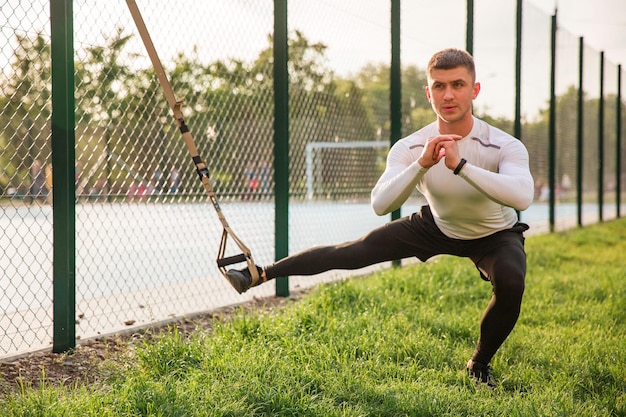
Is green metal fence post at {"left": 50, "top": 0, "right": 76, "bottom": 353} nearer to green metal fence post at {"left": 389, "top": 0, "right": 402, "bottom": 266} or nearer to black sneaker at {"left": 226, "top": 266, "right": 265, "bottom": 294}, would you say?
black sneaker at {"left": 226, "top": 266, "right": 265, "bottom": 294}

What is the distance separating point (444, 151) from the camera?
3012 millimetres

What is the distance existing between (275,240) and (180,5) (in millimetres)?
1959

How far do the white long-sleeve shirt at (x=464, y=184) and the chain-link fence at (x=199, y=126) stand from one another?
5.89 ft

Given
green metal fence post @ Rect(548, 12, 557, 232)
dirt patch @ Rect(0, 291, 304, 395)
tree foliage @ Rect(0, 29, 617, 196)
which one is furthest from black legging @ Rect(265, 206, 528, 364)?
green metal fence post @ Rect(548, 12, 557, 232)

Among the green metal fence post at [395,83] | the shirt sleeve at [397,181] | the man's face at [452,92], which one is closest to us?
the shirt sleeve at [397,181]

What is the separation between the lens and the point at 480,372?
3396 mm

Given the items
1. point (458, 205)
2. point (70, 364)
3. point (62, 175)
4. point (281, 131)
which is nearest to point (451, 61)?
point (458, 205)

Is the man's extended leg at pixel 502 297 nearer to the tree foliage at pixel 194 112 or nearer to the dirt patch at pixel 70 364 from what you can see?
the dirt patch at pixel 70 364

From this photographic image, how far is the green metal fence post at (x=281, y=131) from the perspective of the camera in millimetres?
5535

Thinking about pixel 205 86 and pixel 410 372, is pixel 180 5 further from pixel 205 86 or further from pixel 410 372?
pixel 410 372

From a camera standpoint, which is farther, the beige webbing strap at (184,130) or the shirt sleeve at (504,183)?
the beige webbing strap at (184,130)

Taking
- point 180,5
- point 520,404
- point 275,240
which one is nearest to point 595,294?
point 275,240

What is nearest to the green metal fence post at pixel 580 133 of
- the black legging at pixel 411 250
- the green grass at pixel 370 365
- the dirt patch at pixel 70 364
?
the green grass at pixel 370 365

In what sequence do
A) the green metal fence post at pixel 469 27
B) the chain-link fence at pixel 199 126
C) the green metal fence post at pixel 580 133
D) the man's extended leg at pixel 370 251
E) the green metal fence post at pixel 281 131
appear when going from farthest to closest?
the green metal fence post at pixel 580 133
the green metal fence post at pixel 469 27
the green metal fence post at pixel 281 131
the chain-link fence at pixel 199 126
the man's extended leg at pixel 370 251
